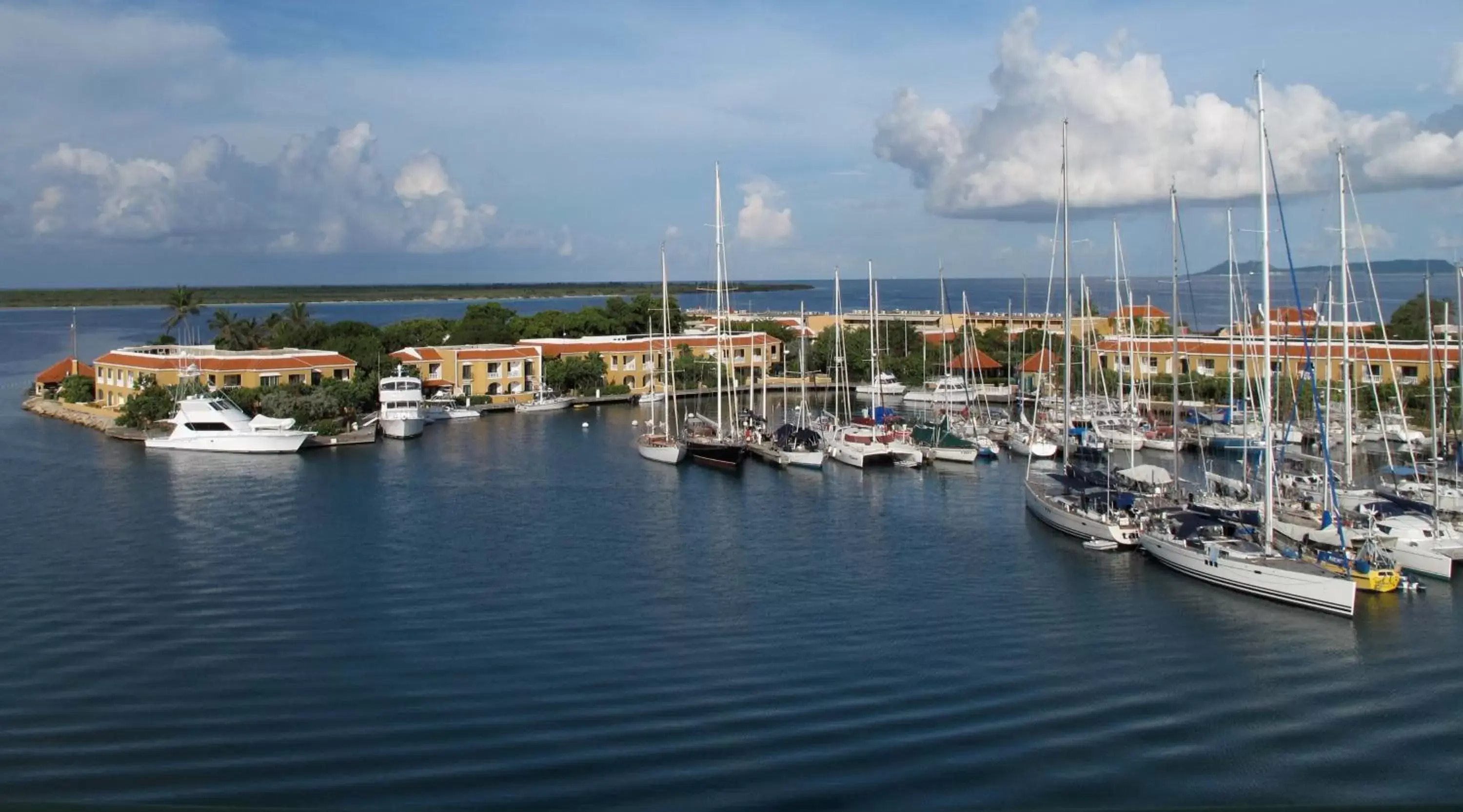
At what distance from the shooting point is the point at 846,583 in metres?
16.5

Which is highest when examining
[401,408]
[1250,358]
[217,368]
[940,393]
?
[217,368]

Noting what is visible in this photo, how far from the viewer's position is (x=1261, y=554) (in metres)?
15.5

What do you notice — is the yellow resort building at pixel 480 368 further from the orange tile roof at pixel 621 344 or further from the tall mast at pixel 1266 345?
the tall mast at pixel 1266 345

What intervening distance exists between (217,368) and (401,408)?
5840 mm

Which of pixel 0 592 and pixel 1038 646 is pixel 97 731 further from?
pixel 1038 646

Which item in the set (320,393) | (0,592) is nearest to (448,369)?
(320,393)

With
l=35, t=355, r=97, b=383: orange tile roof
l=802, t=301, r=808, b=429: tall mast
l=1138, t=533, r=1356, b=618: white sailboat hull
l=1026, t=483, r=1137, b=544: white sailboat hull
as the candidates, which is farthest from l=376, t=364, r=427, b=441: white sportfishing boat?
l=1138, t=533, r=1356, b=618: white sailboat hull

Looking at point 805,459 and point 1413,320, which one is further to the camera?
point 1413,320

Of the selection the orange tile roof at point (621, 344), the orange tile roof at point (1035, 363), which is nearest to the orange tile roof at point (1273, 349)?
the orange tile roof at point (1035, 363)

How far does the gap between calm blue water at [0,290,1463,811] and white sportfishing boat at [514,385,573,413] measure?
627 inches

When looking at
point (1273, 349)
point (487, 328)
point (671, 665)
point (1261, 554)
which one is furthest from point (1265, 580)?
point (487, 328)

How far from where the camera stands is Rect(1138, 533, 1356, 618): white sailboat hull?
14430 millimetres

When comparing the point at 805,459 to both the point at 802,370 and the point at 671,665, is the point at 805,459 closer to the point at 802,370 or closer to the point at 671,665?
the point at 802,370

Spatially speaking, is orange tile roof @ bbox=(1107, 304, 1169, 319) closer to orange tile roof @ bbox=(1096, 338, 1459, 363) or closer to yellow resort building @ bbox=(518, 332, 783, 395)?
orange tile roof @ bbox=(1096, 338, 1459, 363)
